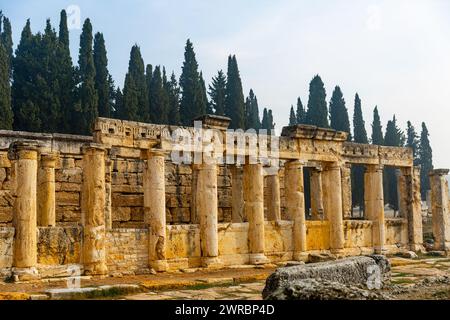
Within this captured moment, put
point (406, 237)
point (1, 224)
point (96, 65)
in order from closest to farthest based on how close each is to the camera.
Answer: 1. point (1, 224)
2. point (406, 237)
3. point (96, 65)

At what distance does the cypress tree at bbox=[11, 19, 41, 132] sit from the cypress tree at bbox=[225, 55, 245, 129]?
1258 cm

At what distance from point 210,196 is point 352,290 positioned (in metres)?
8.97

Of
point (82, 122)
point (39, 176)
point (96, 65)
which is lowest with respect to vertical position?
point (39, 176)

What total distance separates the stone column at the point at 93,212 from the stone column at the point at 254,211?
4.83 m

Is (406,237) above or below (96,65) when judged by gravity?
below

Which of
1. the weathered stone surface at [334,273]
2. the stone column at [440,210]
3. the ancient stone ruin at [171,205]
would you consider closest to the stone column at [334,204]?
the ancient stone ruin at [171,205]

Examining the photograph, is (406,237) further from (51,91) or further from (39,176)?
(51,91)

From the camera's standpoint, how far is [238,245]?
17.1 m

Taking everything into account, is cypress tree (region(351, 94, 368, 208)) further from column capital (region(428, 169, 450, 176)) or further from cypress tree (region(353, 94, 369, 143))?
column capital (region(428, 169, 450, 176))

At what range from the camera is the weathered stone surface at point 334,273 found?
924 centimetres

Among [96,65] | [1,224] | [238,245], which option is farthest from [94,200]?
[96,65]

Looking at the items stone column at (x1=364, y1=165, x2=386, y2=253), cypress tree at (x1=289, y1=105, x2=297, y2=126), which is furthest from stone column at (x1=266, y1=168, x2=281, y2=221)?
cypress tree at (x1=289, y1=105, x2=297, y2=126)

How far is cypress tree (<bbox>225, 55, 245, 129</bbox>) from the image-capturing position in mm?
36628

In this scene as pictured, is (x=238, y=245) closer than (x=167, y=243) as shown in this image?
No
